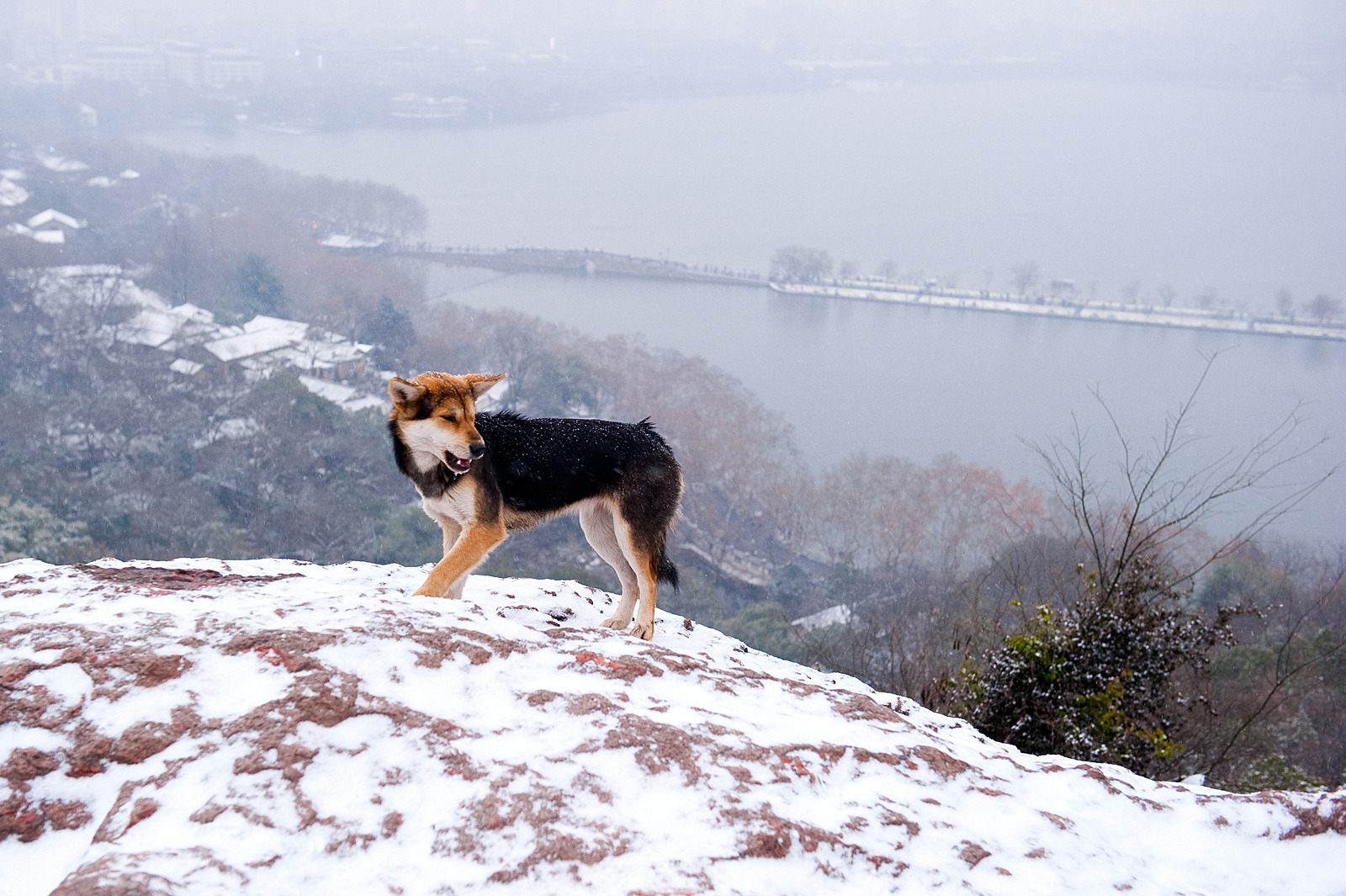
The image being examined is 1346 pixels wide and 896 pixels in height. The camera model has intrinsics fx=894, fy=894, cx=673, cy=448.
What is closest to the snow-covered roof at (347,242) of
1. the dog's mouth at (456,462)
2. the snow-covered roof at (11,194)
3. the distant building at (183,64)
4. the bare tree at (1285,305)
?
the snow-covered roof at (11,194)

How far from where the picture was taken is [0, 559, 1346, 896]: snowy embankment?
276 centimetres

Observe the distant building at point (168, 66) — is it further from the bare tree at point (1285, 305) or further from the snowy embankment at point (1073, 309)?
the bare tree at point (1285, 305)

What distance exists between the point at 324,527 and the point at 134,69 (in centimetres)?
7740

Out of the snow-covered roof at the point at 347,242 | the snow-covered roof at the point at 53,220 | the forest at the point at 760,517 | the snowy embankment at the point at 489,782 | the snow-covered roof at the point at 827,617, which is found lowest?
the snow-covered roof at the point at 827,617

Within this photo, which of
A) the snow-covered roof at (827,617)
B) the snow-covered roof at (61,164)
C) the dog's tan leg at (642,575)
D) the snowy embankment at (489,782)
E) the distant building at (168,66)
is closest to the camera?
the snowy embankment at (489,782)

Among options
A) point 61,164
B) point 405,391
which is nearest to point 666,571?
point 405,391

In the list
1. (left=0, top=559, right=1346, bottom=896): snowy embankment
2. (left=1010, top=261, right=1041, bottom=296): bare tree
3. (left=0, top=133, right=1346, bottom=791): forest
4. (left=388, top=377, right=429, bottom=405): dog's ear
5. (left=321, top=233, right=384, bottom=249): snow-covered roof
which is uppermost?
(left=1010, top=261, right=1041, bottom=296): bare tree

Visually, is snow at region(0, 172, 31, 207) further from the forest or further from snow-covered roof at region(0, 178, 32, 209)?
the forest

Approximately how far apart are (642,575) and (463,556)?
42.6 inches

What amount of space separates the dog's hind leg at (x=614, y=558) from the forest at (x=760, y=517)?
328 centimetres

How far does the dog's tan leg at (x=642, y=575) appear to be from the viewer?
17.6ft

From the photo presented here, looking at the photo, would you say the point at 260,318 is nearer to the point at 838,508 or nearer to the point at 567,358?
the point at 567,358

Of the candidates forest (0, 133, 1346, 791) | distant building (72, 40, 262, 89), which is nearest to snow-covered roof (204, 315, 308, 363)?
forest (0, 133, 1346, 791)

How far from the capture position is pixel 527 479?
5191 millimetres
